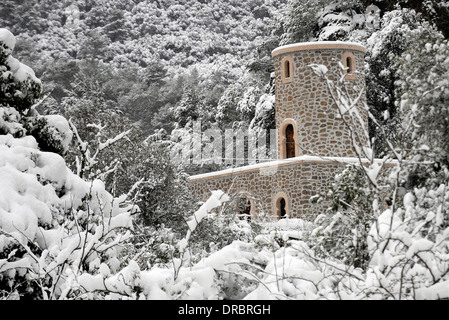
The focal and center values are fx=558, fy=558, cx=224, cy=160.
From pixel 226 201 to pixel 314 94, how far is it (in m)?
10.1

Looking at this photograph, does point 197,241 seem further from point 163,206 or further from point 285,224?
point 285,224

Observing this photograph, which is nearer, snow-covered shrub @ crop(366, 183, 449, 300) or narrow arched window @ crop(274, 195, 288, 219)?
snow-covered shrub @ crop(366, 183, 449, 300)

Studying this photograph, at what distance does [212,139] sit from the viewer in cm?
3064

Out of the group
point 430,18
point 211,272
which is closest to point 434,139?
point 211,272

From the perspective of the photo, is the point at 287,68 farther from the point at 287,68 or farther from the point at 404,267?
the point at 404,267

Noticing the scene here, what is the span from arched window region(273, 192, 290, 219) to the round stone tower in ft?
5.65

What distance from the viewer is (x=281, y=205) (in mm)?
16891

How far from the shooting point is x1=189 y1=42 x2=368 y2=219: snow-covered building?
52.0ft

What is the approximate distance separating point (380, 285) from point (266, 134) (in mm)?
21753

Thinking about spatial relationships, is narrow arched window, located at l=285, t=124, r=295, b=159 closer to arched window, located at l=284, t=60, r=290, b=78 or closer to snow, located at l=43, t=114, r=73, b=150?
arched window, located at l=284, t=60, r=290, b=78

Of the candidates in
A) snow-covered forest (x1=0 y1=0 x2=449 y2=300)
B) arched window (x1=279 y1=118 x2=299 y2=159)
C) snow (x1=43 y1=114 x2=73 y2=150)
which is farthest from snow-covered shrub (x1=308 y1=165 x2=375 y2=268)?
arched window (x1=279 y1=118 x2=299 y2=159)

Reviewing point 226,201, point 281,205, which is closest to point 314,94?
point 281,205

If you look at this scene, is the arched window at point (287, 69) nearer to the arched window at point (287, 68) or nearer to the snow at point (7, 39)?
the arched window at point (287, 68)

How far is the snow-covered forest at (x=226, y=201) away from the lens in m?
3.42
